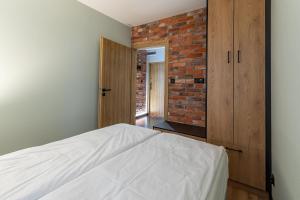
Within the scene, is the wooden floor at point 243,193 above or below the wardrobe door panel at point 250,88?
below

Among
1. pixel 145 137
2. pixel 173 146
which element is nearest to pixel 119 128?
pixel 145 137

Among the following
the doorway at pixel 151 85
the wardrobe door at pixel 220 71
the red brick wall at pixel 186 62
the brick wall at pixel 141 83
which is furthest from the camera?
the doorway at pixel 151 85

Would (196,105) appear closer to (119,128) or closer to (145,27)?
(119,128)

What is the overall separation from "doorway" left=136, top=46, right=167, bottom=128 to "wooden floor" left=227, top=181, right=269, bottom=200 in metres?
3.62

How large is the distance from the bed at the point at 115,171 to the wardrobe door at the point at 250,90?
740mm

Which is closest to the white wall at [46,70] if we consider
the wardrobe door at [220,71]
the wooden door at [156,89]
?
the wardrobe door at [220,71]

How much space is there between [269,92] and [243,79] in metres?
0.28

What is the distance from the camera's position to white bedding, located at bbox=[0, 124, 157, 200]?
0.78 meters

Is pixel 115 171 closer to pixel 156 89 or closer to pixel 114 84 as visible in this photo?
pixel 114 84

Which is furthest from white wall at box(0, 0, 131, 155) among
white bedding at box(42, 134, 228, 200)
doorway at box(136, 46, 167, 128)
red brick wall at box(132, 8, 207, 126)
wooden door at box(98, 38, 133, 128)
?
doorway at box(136, 46, 167, 128)

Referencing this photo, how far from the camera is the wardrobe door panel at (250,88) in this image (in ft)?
5.61

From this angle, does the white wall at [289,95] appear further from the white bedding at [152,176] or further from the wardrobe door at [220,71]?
the wardrobe door at [220,71]

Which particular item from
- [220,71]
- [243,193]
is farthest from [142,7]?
[243,193]

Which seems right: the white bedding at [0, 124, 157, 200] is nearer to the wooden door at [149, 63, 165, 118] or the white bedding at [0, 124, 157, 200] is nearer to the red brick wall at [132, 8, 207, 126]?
the red brick wall at [132, 8, 207, 126]
